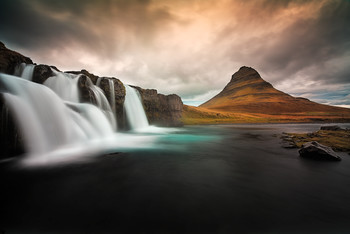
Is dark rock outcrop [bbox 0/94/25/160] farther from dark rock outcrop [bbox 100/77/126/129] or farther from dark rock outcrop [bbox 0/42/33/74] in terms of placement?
dark rock outcrop [bbox 100/77/126/129]

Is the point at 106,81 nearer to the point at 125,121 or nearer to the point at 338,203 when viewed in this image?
the point at 125,121

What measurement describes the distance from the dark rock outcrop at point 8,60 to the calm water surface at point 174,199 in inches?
705

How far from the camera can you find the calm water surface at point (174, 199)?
150 inches

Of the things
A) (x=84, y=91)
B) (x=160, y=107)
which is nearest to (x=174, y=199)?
(x=84, y=91)

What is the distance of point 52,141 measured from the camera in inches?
460

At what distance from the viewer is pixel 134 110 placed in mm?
39062

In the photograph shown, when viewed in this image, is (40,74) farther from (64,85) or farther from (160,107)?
(160,107)

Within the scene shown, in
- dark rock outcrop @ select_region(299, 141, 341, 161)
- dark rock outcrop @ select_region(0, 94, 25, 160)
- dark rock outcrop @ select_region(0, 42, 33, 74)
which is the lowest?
dark rock outcrop @ select_region(299, 141, 341, 161)

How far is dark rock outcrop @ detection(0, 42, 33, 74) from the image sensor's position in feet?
58.4

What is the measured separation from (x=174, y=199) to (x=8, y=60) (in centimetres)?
2734

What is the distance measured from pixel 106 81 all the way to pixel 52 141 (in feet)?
64.9

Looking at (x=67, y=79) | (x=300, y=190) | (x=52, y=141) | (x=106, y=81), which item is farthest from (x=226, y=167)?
(x=106, y=81)

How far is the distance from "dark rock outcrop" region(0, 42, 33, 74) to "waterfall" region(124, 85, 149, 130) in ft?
62.2

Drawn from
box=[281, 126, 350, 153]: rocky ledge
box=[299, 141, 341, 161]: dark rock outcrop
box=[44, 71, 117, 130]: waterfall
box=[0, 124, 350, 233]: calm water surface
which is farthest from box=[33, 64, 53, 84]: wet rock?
box=[281, 126, 350, 153]: rocky ledge
